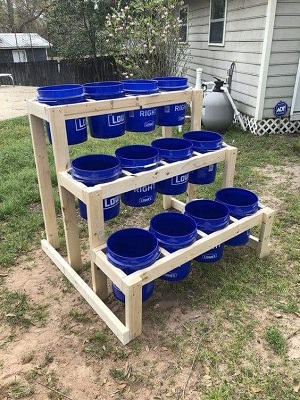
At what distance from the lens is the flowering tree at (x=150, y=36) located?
780 cm

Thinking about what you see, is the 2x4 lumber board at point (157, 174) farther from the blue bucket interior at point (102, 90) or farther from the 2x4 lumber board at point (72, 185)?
the blue bucket interior at point (102, 90)

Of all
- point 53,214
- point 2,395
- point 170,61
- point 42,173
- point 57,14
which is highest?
point 57,14

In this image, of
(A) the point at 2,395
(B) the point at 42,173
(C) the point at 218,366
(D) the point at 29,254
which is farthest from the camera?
A: (D) the point at 29,254

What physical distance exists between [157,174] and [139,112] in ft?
1.73

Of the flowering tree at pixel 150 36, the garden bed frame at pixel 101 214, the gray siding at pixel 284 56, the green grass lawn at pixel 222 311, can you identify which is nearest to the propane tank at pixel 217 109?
the gray siding at pixel 284 56

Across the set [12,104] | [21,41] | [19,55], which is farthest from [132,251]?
[21,41]

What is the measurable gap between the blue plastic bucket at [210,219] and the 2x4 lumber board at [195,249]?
0.06 m

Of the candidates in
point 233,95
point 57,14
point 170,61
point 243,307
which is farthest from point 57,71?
point 243,307

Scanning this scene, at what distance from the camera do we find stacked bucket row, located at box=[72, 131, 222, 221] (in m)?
2.30

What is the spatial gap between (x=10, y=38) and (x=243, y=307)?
104 ft

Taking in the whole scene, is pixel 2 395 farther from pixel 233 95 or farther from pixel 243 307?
pixel 233 95

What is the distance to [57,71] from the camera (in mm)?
15656

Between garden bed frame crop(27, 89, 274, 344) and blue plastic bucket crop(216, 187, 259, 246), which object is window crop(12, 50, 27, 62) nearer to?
garden bed frame crop(27, 89, 274, 344)

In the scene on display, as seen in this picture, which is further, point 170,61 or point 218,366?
point 170,61
